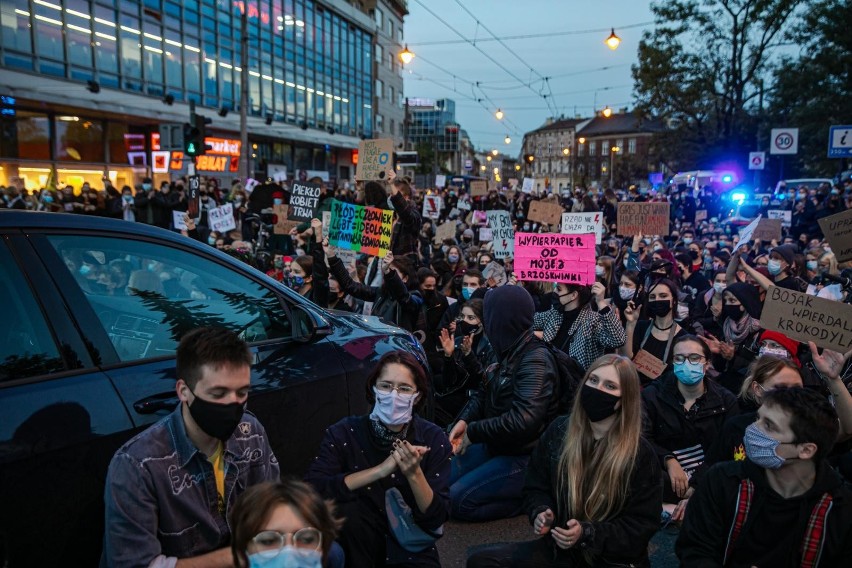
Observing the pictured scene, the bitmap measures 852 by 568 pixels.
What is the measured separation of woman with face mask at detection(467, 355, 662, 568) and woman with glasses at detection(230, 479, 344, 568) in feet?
4.43

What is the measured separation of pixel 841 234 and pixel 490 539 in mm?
4143

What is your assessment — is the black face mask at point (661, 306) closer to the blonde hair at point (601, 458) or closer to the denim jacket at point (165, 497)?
the blonde hair at point (601, 458)

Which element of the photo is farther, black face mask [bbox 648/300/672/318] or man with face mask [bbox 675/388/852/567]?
black face mask [bbox 648/300/672/318]

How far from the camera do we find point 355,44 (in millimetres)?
50188

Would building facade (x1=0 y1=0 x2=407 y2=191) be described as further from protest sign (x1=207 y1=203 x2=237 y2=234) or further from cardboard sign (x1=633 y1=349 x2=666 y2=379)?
cardboard sign (x1=633 y1=349 x2=666 y2=379)

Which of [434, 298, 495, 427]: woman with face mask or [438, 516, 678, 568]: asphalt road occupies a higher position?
[434, 298, 495, 427]: woman with face mask

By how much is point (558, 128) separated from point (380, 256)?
132 m

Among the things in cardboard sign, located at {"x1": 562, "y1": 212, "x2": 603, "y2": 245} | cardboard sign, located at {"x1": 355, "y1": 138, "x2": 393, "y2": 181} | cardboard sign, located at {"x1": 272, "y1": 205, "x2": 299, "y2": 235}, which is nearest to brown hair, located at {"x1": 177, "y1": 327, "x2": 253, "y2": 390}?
cardboard sign, located at {"x1": 562, "y1": 212, "x2": 603, "y2": 245}

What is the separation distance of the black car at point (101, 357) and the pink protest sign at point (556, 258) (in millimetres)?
3090

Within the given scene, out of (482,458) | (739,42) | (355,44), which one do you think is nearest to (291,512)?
(482,458)

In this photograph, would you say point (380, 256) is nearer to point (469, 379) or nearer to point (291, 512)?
point (469, 379)

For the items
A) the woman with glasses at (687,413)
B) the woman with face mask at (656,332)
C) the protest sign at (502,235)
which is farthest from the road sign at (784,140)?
the woman with glasses at (687,413)

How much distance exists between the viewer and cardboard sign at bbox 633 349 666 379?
17.4 feet

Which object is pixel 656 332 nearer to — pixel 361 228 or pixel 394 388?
pixel 394 388
